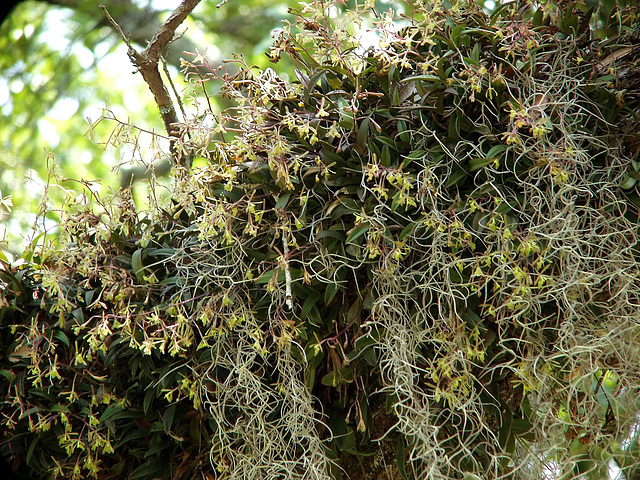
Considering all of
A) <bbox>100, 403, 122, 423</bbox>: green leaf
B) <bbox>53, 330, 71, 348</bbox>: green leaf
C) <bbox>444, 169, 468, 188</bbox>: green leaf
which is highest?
<bbox>444, 169, 468, 188</bbox>: green leaf

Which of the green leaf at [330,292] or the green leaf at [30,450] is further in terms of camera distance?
Answer: the green leaf at [30,450]

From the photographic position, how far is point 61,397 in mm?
897

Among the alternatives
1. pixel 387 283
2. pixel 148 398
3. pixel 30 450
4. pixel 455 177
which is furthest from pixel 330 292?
pixel 30 450

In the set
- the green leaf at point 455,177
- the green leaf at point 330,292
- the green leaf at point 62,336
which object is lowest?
the green leaf at point 330,292

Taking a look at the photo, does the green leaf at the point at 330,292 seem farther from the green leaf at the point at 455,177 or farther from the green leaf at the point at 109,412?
the green leaf at the point at 109,412

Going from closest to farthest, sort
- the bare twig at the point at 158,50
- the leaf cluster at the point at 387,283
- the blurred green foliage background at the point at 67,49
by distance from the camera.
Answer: the leaf cluster at the point at 387,283 → the bare twig at the point at 158,50 → the blurred green foliage background at the point at 67,49

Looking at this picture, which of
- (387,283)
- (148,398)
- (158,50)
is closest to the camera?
(387,283)

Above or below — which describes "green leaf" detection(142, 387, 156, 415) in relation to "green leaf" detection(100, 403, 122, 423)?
below

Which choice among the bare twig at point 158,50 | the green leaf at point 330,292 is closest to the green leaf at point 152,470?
the green leaf at point 330,292

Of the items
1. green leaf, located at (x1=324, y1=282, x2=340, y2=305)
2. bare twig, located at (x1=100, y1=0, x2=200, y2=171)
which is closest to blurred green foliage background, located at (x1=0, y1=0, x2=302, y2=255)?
bare twig, located at (x1=100, y1=0, x2=200, y2=171)

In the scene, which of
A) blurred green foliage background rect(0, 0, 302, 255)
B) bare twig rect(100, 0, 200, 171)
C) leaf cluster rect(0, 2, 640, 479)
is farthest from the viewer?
blurred green foliage background rect(0, 0, 302, 255)

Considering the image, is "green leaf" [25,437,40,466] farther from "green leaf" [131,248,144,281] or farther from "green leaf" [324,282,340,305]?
"green leaf" [324,282,340,305]

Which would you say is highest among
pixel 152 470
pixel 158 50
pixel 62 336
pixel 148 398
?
pixel 158 50

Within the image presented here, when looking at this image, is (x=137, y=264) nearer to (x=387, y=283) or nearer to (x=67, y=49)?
(x=387, y=283)
